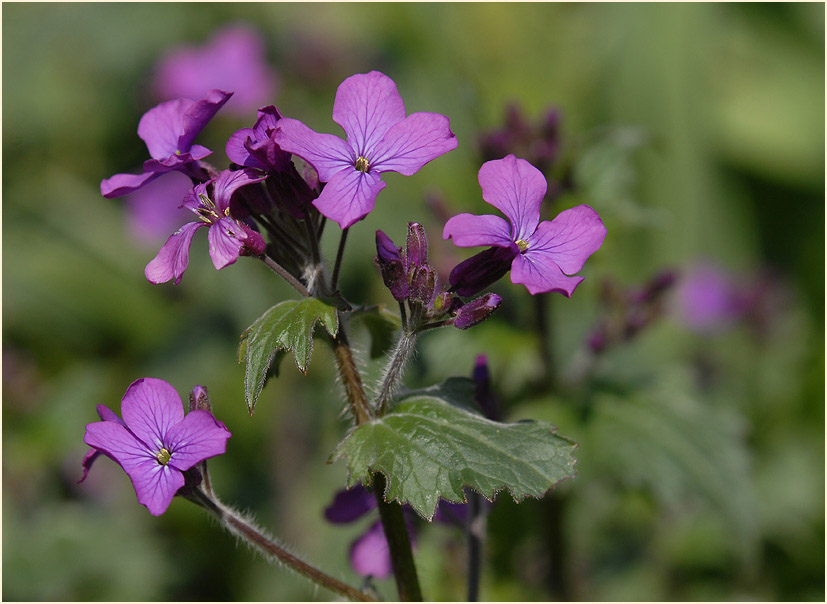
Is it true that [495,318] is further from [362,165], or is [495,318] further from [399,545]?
[362,165]

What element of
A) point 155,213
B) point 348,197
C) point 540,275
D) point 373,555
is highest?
point 348,197

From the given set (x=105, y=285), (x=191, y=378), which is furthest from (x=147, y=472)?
(x=105, y=285)

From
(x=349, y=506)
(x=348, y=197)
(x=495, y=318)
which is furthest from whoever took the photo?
(x=495, y=318)

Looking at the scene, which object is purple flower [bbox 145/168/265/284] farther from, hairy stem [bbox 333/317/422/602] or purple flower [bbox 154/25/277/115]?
purple flower [bbox 154/25/277/115]

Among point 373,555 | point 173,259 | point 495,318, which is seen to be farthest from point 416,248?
point 495,318

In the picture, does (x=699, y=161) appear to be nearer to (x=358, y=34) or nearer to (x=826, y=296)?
(x=826, y=296)

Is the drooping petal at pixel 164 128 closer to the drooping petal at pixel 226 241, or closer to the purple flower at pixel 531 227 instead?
the drooping petal at pixel 226 241
